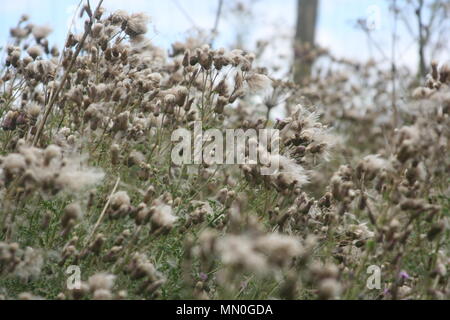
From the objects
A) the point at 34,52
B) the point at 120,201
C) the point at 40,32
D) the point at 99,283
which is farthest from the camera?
the point at 40,32

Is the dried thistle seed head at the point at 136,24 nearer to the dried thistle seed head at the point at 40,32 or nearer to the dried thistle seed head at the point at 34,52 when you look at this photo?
the dried thistle seed head at the point at 34,52

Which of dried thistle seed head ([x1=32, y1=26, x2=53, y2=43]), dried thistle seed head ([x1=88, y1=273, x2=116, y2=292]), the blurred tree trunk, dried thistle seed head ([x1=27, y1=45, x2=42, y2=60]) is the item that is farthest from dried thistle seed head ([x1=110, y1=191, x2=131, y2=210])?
the blurred tree trunk

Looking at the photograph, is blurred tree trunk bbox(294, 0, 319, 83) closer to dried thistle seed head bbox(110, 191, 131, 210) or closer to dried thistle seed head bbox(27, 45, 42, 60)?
dried thistle seed head bbox(27, 45, 42, 60)

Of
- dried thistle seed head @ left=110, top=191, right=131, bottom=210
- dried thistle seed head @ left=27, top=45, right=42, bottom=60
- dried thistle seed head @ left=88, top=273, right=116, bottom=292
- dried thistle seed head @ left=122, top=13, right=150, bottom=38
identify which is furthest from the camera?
dried thistle seed head @ left=27, top=45, right=42, bottom=60

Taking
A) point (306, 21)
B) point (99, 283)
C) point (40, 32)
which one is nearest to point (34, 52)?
point (40, 32)

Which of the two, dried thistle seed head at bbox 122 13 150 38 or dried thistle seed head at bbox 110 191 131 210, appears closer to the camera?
dried thistle seed head at bbox 110 191 131 210

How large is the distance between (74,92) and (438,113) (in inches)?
70.8

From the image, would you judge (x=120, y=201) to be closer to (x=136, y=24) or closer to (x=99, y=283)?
(x=99, y=283)

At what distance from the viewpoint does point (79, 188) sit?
7.28 ft

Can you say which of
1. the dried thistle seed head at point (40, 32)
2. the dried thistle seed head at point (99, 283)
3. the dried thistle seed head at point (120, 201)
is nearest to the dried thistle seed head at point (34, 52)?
the dried thistle seed head at point (40, 32)

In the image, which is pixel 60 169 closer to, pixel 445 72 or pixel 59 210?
pixel 59 210
